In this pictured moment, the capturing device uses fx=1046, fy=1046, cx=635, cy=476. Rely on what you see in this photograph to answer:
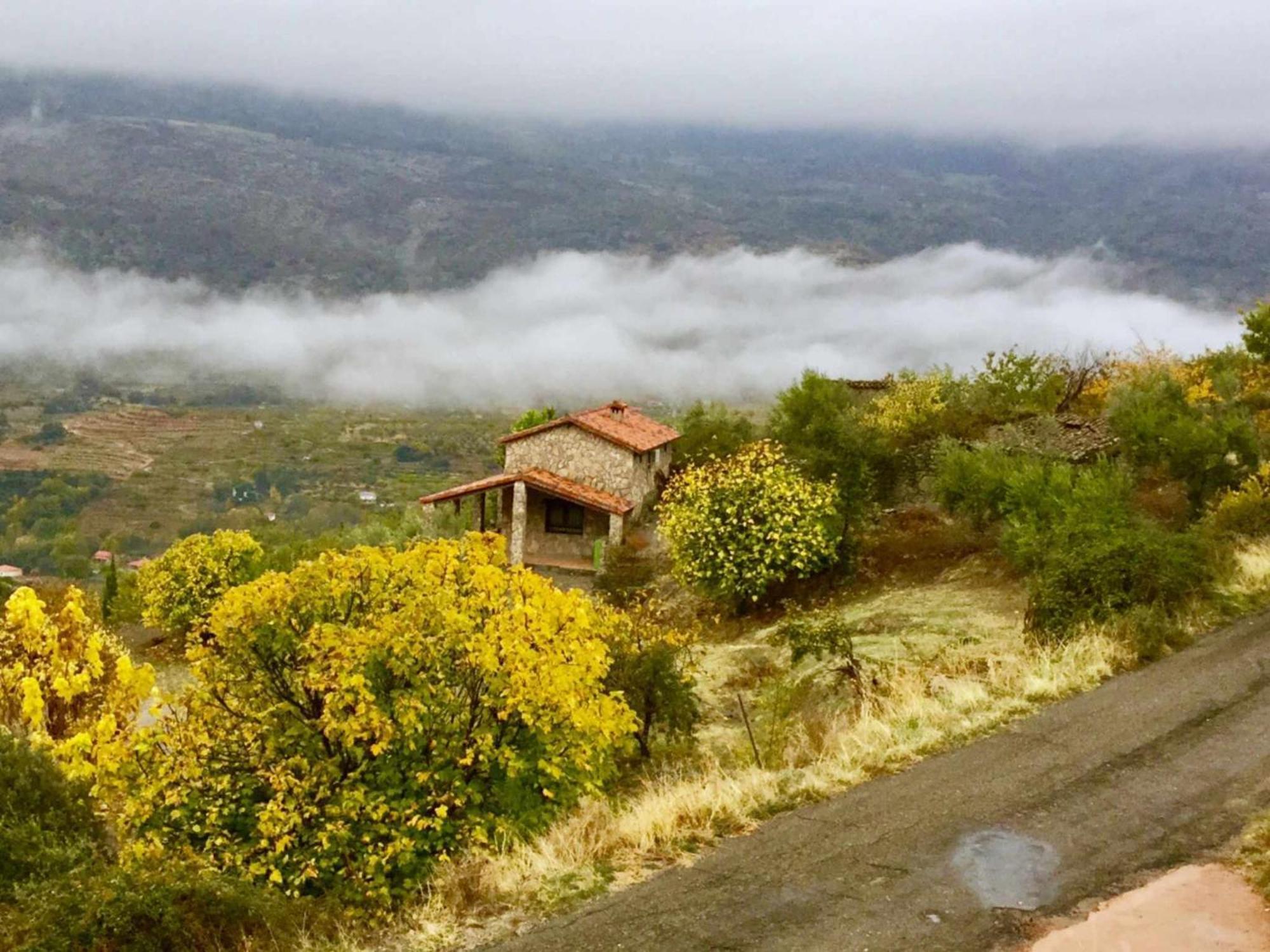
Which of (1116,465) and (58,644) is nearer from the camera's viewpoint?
(58,644)

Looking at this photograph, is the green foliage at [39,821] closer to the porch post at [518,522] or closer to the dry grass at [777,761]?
the dry grass at [777,761]

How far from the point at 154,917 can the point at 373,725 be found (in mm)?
2804

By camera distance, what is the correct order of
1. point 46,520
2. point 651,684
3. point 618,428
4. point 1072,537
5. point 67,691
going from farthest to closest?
point 46,520 < point 618,428 < point 1072,537 < point 651,684 < point 67,691

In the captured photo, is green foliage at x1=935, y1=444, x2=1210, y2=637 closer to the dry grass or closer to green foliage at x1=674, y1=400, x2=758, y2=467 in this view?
the dry grass

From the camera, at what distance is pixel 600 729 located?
10352 millimetres

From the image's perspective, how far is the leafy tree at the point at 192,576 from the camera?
44.0m

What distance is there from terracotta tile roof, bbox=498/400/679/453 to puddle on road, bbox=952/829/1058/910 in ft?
107

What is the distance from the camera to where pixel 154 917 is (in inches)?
266

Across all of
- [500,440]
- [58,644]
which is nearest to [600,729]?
[58,644]

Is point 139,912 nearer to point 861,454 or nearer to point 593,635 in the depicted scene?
point 593,635

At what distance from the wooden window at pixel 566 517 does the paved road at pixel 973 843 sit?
102 ft

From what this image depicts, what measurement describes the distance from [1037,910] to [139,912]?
19.2 ft

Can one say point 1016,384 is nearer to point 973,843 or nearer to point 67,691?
point 973,843

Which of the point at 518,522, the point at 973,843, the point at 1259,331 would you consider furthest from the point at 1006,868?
the point at 518,522
